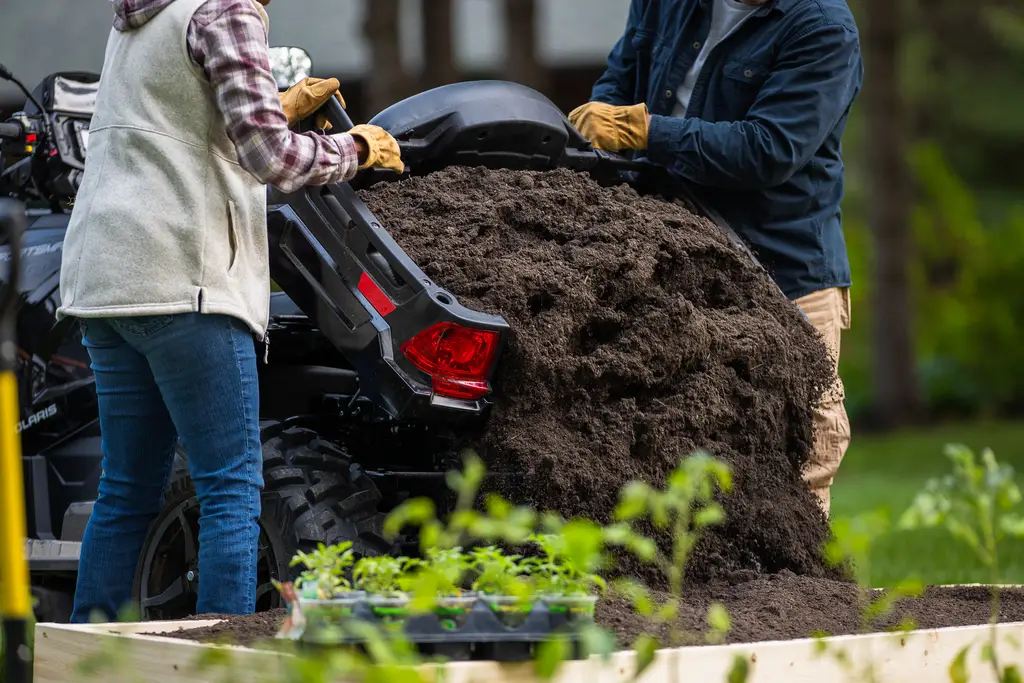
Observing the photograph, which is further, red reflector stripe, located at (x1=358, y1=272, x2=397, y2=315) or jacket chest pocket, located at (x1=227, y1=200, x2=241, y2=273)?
red reflector stripe, located at (x1=358, y1=272, x2=397, y2=315)

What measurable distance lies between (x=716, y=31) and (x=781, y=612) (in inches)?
82.2

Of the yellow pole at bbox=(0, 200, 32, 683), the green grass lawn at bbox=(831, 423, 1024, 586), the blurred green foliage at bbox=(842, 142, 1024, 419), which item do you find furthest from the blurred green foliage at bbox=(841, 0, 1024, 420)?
the yellow pole at bbox=(0, 200, 32, 683)

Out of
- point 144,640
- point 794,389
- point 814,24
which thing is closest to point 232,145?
point 144,640

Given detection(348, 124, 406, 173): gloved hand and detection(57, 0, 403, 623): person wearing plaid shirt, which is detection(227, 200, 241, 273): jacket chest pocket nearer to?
detection(57, 0, 403, 623): person wearing plaid shirt

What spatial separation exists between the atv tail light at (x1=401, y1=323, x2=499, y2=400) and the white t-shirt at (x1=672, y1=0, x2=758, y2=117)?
166 centimetres

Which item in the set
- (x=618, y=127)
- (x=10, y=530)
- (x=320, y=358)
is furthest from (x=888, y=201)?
(x=10, y=530)

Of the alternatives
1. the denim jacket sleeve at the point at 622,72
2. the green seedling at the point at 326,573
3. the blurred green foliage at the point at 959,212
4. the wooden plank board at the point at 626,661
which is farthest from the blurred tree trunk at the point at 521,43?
the green seedling at the point at 326,573

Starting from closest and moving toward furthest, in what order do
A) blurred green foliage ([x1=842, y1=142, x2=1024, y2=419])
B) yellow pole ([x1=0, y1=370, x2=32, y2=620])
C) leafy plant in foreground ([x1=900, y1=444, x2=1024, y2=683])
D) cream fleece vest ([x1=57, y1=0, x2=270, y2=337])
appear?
yellow pole ([x1=0, y1=370, x2=32, y2=620]) < leafy plant in foreground ([x1=900, y1=444, x2=1024, y2=683]) < cream fleece vest ([x1=57, y1=0, x2=270, y2=337]) < blurred green foliage ([x1=842, y1=142, x2=1024, y2=419])

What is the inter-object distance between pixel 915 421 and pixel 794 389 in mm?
14887

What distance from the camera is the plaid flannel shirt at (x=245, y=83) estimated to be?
3268mm

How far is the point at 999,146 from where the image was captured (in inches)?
1200

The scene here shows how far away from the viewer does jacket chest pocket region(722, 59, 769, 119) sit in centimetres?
461

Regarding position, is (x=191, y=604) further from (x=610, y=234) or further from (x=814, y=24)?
(x=814, y=24)

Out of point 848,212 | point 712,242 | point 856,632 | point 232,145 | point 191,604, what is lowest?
point 848,212
